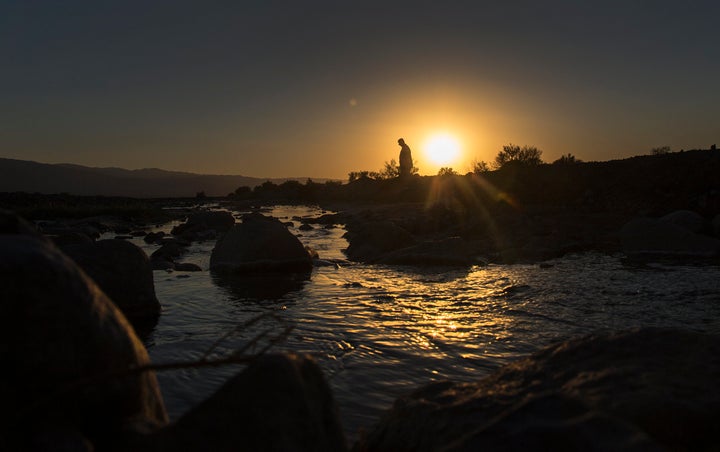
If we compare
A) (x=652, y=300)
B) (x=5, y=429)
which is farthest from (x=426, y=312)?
(x=5, y=429)

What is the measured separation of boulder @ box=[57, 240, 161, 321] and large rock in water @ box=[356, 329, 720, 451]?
190 inches

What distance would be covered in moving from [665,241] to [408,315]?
7684 millimetres

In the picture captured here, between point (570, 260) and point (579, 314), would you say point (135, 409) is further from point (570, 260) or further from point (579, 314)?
point (570, 260)

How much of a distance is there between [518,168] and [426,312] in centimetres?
2325

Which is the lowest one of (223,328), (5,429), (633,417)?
(223,328)

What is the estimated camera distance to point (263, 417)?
1.96 metres

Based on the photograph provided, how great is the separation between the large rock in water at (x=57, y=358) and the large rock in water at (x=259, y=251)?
26.9ft

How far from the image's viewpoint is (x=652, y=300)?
7.21 meters

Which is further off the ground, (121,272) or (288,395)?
(288,395)

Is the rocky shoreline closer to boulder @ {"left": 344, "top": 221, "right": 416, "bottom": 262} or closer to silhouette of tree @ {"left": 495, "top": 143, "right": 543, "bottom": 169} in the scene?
boulder @ {"left": 344, "top": 221, "right": 416, "bottom": 262}

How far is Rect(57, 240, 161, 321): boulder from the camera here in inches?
262

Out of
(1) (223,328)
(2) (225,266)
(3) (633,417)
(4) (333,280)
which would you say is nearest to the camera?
(3) (633,417)

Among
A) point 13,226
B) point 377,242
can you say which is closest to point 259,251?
point 377,242

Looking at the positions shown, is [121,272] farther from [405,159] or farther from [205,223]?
[405,159]
